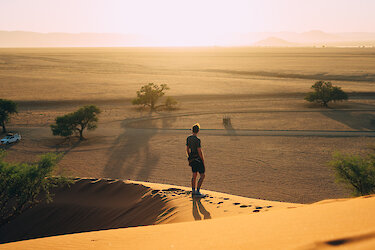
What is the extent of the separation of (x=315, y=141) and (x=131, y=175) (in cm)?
1468

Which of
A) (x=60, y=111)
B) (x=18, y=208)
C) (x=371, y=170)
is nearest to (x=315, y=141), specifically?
(x=371, y=170)

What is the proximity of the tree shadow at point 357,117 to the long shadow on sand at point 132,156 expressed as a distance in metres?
18.3

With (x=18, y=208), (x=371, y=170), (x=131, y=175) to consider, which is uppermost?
(x=371, y=170)

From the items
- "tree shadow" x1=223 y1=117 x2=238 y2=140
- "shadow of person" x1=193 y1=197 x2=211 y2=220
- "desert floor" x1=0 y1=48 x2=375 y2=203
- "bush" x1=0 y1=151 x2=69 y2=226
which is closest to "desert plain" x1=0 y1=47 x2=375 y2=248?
"desert floor" x1=0 y1=48 x2=375 y2=203

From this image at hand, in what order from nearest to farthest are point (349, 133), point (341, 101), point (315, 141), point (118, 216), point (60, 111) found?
point (118, 216) < point (315, 141) < point (349, 133) < point (60, 111) < point (341, 101)

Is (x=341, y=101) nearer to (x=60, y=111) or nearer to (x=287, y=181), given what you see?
(x=287, y=181)

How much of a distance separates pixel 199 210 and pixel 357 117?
1224 inches

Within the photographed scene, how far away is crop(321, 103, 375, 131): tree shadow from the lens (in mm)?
32156

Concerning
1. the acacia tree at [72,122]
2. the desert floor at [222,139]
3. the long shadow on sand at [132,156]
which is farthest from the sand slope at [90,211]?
the acacia tree at [72,122]

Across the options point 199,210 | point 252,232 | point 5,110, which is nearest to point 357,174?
point 199,210

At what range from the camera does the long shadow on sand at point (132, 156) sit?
2069 cm

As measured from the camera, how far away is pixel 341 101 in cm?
4441

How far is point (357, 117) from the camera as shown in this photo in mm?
35469

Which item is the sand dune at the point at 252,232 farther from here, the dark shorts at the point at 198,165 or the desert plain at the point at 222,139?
→ the dark shorts at the point at 198,165
